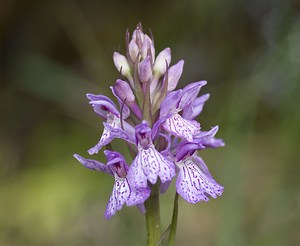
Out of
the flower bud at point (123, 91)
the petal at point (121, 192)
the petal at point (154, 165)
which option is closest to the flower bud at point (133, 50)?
the flower bud at point (123, 91)

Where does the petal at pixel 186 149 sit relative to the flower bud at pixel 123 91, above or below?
below

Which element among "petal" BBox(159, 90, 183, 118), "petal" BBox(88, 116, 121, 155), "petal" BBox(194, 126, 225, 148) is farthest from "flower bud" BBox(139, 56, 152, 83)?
"petal" BBox(194, 126, 225, 148)

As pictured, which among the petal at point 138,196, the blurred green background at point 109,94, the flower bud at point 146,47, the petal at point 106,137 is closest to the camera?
the petal at point 138,196

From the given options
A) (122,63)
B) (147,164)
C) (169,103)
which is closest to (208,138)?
(169,103)

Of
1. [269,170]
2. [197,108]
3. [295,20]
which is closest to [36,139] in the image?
[269,170]

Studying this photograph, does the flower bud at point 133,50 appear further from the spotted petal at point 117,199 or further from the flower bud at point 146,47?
the spotted petal at point 117,199

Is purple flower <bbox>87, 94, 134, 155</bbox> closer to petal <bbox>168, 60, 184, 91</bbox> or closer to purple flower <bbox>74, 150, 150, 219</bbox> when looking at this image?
purple flower <bbox>74, 150, 150, 219</bbox>

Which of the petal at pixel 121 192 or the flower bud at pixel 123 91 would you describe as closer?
the petal at pixel 121 192

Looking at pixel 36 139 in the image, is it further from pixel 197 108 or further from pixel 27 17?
pixel 197 108
